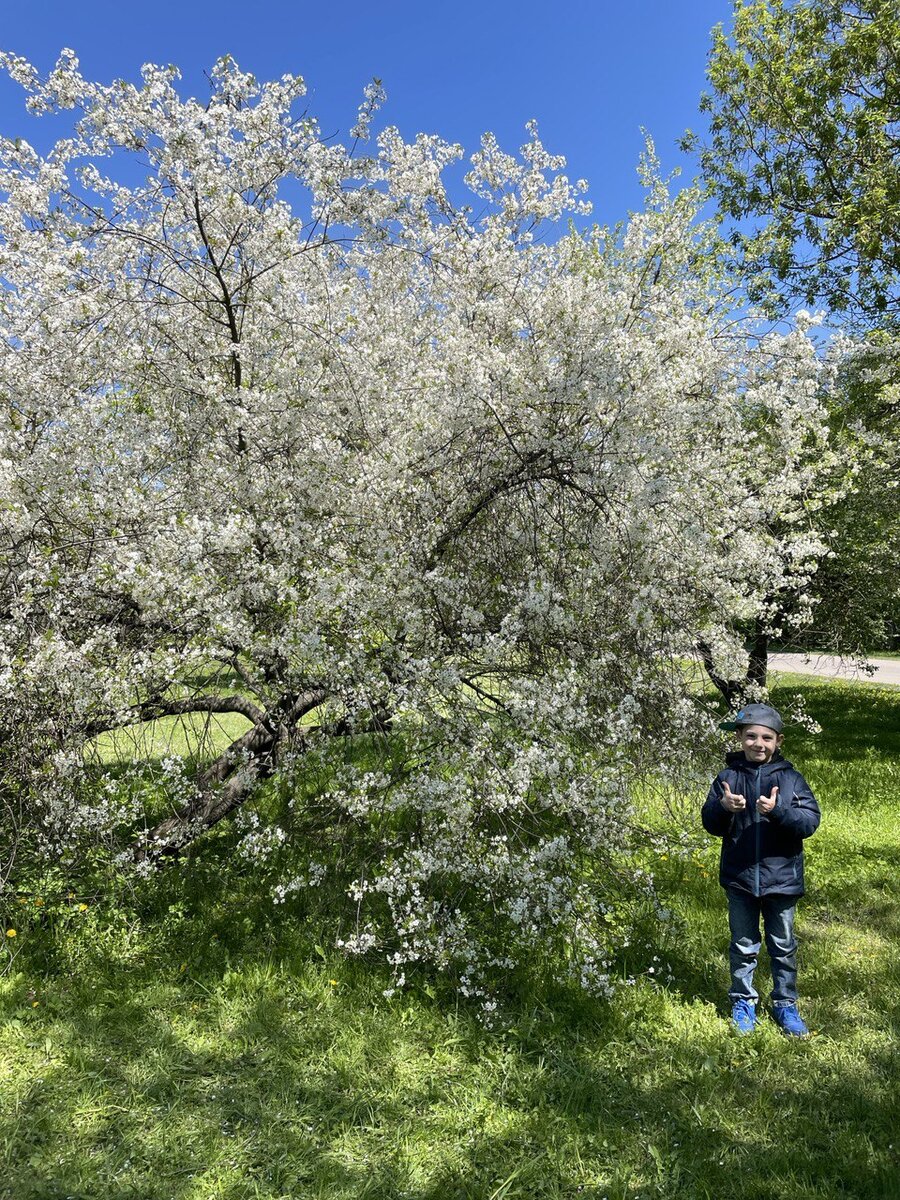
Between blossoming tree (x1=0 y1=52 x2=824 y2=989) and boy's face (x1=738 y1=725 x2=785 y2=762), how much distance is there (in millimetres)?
579

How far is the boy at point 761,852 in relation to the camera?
3.31 metres

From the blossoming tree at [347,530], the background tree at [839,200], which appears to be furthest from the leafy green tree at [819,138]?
the blossoming tree at [347,530]

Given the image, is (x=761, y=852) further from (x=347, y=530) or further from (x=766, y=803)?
(x=347, y=530)

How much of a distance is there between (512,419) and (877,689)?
13.9 metres

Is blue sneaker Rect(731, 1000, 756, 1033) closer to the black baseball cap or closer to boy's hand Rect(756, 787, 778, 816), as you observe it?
boy's hand Rect(756, 787, 778, 816)

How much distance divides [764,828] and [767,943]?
0.52 meters

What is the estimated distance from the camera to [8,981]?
3.62 m

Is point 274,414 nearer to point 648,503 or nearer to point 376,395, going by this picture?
point 376,395

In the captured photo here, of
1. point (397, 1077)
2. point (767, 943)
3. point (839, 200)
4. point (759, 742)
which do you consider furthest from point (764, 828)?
point (839, 200)

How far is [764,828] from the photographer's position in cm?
339

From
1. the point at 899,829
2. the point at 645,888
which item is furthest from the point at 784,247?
the point at 645,888

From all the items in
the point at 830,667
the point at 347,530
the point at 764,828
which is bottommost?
the point at 830,667

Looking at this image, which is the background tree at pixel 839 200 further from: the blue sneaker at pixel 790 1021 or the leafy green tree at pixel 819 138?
the blue sneaker at pixel 790 1021

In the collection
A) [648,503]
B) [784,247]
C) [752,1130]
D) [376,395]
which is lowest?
[752,1130]
